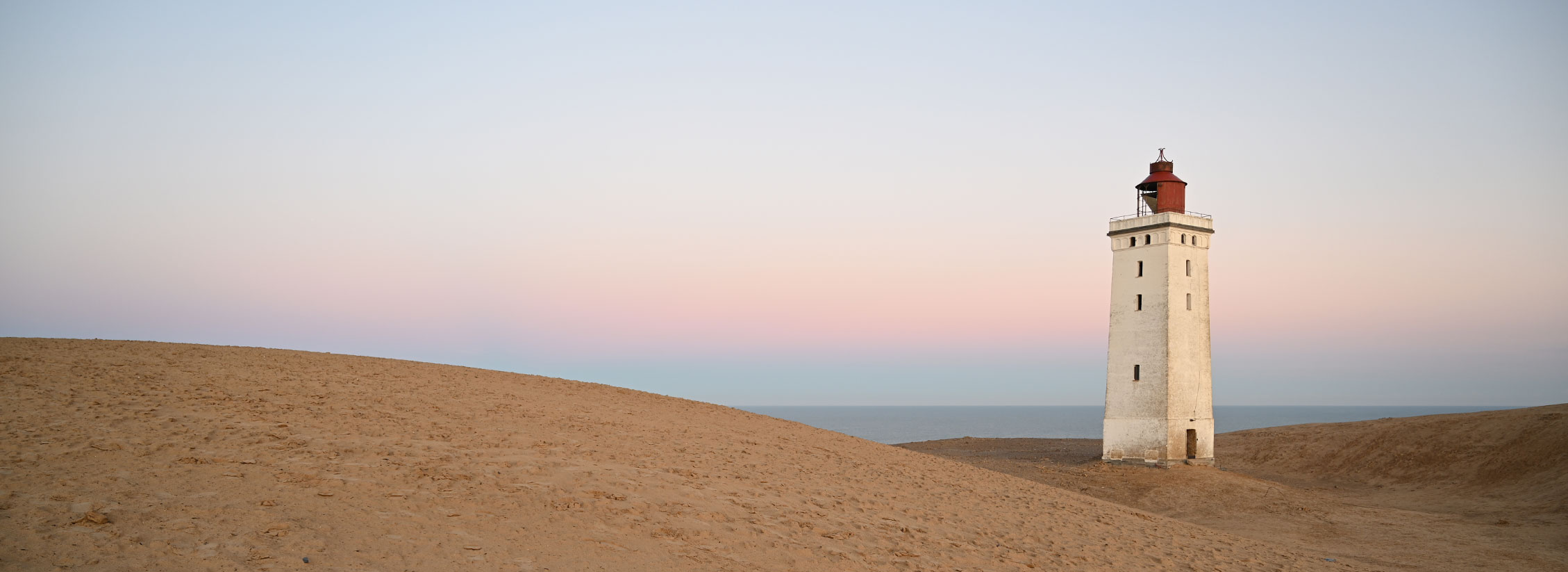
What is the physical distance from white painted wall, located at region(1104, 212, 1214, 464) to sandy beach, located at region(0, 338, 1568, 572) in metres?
3.76

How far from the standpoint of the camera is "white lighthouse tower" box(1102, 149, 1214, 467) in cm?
3484

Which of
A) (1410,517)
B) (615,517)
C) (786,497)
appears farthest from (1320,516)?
(615,517)

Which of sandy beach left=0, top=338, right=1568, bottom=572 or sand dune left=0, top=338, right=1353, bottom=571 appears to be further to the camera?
sandy beach left=0, top=338, right=1568, bottom=572

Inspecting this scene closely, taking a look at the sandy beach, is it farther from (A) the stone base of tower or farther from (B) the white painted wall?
(B) the white painted wall

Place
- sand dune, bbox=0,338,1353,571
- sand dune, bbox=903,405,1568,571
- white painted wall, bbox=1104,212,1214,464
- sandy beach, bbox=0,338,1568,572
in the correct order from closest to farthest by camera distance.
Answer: sand dune, bbox=0,338,1353,571, sandy beach, bbox=0,338,1568,572, sand dune, bbox=903,405,1568,571, white painted wall, bbox=1104,212,1214,464

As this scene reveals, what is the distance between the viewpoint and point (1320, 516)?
1123 inches

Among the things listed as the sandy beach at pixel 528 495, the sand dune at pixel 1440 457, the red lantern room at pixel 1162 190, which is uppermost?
the red lantern room at pixel 1162 190

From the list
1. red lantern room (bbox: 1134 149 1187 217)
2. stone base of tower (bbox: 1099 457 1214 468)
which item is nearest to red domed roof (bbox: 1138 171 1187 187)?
red lantern room (bbox: 1134 149 1187 217)

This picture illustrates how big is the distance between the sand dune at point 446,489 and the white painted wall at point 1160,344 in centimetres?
1017

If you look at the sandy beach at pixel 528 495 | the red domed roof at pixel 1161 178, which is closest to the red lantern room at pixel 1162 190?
the red domed roof at pixel 1161 178

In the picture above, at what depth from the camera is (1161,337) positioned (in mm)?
34812

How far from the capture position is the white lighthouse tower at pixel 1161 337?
34.8 metres

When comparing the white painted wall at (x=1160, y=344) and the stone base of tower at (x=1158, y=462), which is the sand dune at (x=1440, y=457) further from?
the white painted wall at (x=1160, y=344)

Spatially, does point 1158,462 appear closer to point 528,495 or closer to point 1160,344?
point 1160,344
